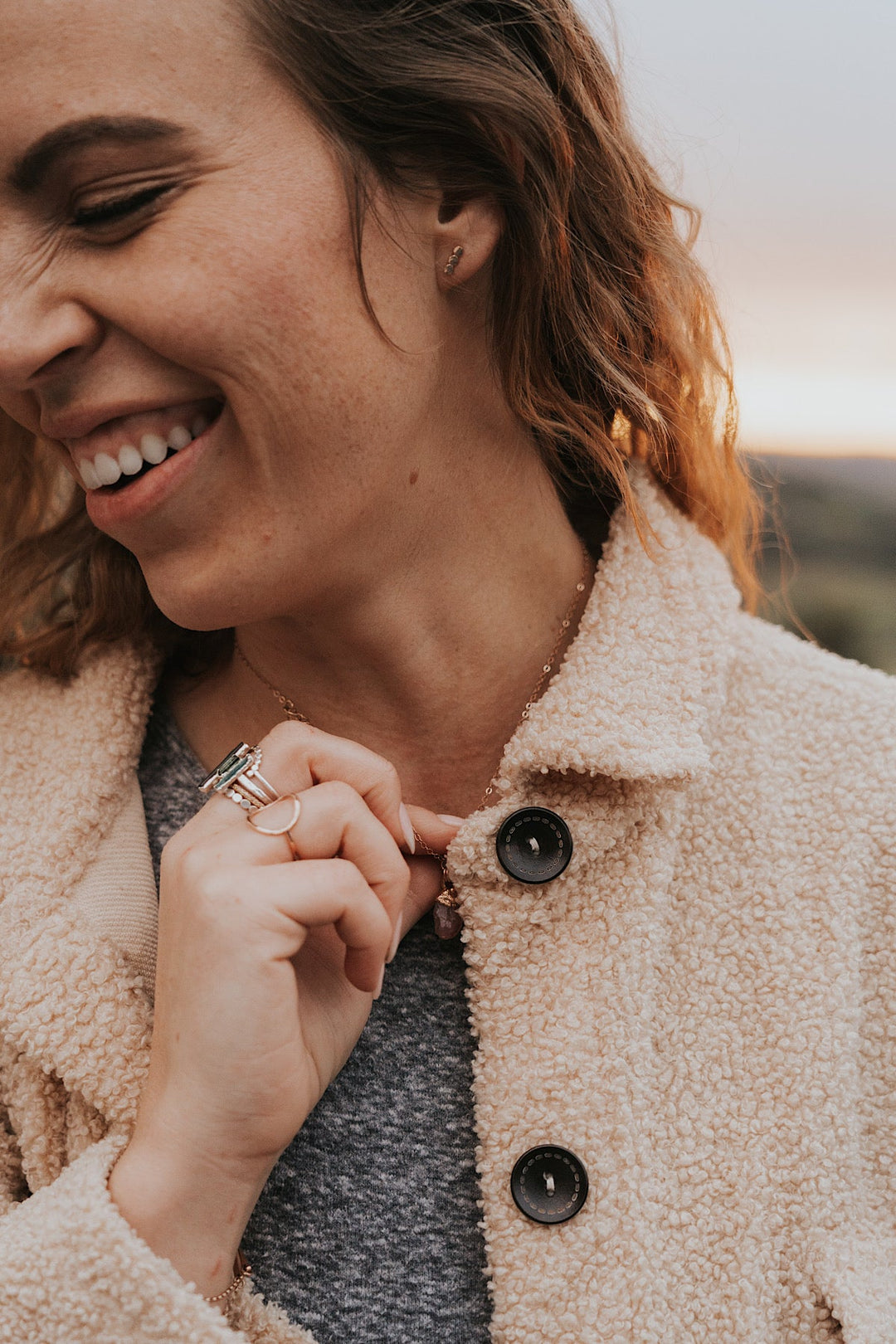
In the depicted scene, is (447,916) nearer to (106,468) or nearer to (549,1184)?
(549,1184)

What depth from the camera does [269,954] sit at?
3.70 ft

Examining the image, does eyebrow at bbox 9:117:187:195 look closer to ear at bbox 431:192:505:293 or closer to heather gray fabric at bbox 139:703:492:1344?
ear at bbox 431:192:505:293

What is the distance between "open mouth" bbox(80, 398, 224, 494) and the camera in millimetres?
1251

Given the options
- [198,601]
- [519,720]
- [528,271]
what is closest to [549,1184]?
[519,720]

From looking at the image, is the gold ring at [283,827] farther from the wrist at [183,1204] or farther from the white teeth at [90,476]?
the white teeth at [90,476]

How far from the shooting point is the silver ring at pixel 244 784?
4.05 ft

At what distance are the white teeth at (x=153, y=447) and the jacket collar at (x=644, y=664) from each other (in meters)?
0.50

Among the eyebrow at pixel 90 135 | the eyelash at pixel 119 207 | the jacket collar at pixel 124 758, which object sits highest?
the eyebrow at pixel 90 135

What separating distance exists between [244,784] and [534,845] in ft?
1.06

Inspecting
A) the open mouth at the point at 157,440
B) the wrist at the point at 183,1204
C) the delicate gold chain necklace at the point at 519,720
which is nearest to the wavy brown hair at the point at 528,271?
the delicate gold chain necklace at the point at 519,720

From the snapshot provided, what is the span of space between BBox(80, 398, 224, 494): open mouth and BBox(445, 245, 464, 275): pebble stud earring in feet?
1.02

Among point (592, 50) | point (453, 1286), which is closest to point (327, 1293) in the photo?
point (453, 1286)

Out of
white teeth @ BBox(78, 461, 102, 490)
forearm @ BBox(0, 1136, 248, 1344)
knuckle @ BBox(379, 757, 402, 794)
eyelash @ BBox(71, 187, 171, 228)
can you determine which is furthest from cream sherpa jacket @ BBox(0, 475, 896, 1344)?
eyelash @ BBox(71, 187, 171, 228)

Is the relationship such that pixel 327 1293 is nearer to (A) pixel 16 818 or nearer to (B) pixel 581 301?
(A) pixel 16 818
